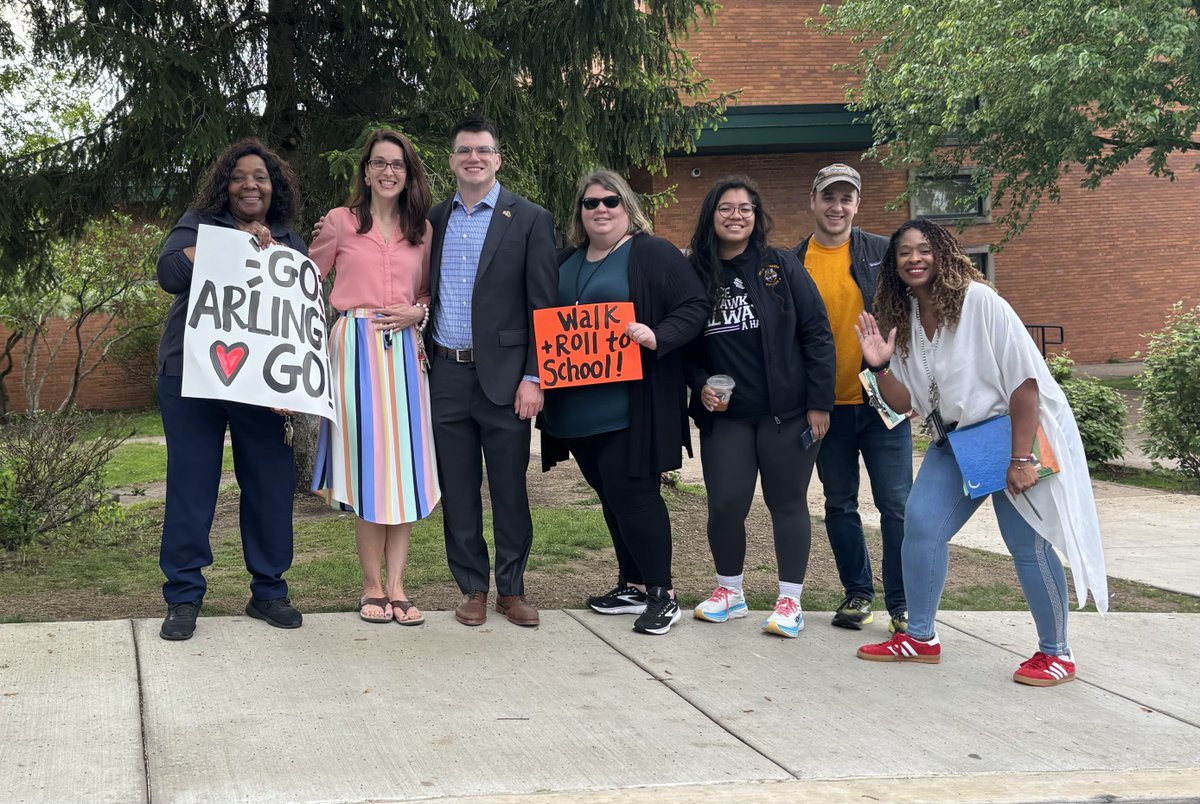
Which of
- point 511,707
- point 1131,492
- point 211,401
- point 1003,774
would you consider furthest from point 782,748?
point 1131,492

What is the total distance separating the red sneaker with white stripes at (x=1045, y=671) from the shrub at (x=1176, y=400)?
7046 mm

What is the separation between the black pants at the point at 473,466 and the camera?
5.03m

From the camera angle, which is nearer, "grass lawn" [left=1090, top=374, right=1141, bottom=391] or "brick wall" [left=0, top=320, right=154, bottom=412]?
"grass lawn" [left=1090, top=374, right=1141, bottom=391]

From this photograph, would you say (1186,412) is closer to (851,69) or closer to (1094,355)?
(851,69)

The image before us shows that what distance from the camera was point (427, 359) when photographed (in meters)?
5.09

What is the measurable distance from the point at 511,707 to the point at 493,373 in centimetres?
147

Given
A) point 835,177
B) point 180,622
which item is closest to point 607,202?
point 835,177

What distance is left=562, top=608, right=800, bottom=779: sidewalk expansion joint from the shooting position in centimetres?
379

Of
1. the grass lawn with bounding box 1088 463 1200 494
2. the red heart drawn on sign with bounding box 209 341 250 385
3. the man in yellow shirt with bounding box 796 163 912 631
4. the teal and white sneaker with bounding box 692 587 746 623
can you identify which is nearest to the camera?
the red heart drawn on sign with bounding box 209 341 250 385

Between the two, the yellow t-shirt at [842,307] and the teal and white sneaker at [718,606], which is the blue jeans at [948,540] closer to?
the yellow t-shirt at [842,307]

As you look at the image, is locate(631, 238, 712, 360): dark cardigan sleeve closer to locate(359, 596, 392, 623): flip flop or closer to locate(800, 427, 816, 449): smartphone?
locate(800, 427, 816, 449): smartphone

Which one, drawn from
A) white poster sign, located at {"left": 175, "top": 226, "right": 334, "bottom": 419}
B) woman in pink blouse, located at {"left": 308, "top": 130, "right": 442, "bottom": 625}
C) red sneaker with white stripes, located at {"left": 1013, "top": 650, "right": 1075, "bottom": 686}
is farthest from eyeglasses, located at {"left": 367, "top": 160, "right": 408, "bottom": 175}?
red sneaker with white stripes, located at {"left": 1013, "top": 650, "right": 1075, "bottom": 686}

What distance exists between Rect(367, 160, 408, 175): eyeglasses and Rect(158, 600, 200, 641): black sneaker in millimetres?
1965

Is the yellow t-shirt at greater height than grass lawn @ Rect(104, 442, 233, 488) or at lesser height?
greater
